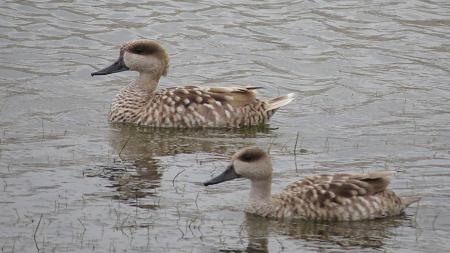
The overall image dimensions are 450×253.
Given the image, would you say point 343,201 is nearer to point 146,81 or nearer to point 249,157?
point 249,157

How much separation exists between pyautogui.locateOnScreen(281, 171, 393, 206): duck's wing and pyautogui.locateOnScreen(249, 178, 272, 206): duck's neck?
18 centimetres

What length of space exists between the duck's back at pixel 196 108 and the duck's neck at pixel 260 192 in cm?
372

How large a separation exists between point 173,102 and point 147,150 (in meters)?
1.48

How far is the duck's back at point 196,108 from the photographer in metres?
14.5

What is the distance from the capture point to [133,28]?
1941 cm

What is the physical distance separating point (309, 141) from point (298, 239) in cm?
355

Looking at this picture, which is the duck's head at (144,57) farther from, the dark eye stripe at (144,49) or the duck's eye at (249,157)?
the duck's eye at (249,157)

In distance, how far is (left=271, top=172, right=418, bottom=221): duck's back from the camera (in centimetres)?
1073

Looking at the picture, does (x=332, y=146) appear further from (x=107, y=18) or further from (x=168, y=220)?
(x=107, y=18)

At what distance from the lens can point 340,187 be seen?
10.8m

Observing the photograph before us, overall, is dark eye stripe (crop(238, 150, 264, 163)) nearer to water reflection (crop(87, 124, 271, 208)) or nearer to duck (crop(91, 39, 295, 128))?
water reflection (crop(87, 124, 271, 208))

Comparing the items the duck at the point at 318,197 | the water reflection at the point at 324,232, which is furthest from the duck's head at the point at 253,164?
the water reflection at the point at 324,232

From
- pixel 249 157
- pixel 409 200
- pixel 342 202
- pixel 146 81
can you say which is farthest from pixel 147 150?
pixel 409 200

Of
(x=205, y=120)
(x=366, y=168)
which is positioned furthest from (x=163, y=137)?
(x=366, y=168)
